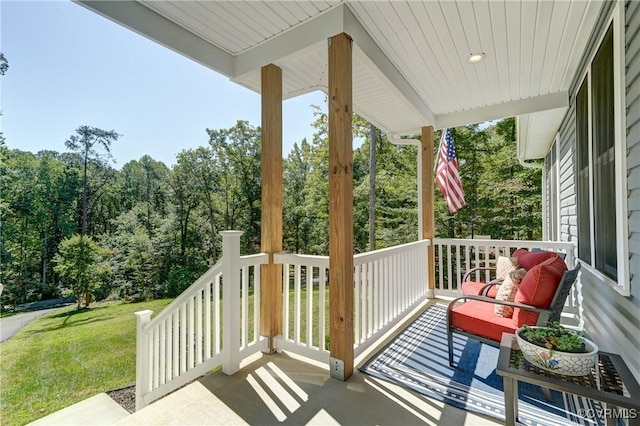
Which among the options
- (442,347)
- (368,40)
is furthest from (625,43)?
(442,347)

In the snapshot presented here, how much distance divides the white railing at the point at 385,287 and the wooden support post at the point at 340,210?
1.21 ft

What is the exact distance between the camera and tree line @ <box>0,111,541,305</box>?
1045cm

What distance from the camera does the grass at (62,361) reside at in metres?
5.95

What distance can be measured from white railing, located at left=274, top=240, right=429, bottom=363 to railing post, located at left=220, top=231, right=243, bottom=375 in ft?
1.66

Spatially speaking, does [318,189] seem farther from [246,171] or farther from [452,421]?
[452,421]

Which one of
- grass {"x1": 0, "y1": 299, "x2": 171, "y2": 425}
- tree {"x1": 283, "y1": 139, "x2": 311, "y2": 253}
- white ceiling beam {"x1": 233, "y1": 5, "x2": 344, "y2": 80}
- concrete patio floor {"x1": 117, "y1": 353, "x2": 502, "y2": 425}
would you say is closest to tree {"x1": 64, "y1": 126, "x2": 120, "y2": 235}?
grass {"x1": 0, "y1": 299, "x2": 171, "y2": 425}

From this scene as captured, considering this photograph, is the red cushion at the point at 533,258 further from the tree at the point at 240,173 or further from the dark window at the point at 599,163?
the tree at the point at 240,173

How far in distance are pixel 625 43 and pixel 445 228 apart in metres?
10.1

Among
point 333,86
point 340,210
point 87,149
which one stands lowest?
point 340,210

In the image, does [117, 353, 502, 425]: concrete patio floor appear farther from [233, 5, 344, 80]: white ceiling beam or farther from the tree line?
the tree line

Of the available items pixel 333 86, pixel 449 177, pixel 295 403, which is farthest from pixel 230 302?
pixel 449 177

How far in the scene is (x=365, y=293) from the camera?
2934 millimetres

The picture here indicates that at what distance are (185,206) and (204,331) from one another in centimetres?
1428

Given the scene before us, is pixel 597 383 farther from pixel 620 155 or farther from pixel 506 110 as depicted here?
pixel 506 110
